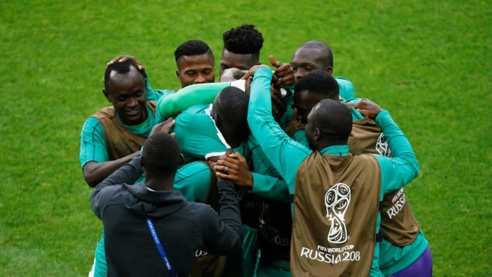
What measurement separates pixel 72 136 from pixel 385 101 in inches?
171

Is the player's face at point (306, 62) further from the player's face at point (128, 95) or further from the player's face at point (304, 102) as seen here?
the player's face at point (128, 95)

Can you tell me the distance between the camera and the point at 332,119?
477 centimetres

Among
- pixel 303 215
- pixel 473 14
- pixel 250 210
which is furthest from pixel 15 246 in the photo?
pixel 473 14

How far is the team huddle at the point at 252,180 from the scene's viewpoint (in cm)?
464

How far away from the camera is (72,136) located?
10977 millimetres

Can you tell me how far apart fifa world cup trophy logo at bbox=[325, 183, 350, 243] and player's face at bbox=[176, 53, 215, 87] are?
1853 millimetres

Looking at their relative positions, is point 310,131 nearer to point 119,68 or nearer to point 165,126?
point 165,126

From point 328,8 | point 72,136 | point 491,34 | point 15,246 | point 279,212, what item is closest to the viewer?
point 279,212

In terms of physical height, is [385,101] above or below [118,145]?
below

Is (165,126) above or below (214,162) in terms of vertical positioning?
above

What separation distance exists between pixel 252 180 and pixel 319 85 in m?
0.72

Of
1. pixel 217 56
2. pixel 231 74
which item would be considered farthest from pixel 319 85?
pixel 217 56

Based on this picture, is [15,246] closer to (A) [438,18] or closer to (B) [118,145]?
(B) [118,145]

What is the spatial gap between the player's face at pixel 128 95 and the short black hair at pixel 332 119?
1.57 m
